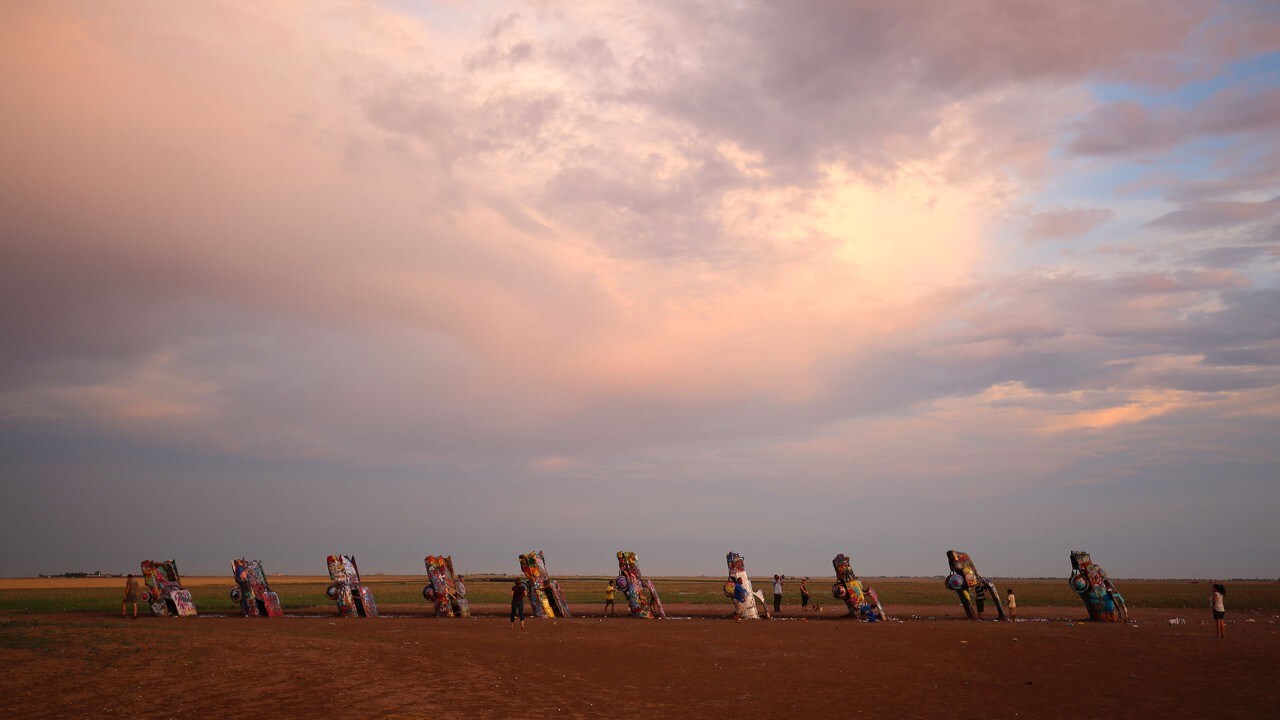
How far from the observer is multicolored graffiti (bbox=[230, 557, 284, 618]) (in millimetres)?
44312

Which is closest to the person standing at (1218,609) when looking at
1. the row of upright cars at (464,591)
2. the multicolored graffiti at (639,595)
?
the row of upright cars at (464,591)

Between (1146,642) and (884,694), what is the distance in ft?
44.0

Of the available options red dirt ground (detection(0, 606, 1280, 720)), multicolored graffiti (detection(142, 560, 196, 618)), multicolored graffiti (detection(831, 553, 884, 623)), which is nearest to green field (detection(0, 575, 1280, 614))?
multicolored graffiti (detection(142, 560, 196, 618))

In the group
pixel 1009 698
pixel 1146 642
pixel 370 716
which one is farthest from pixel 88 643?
pixel 1146 642

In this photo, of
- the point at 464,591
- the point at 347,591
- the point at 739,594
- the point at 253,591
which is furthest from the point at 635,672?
the point at 253,591

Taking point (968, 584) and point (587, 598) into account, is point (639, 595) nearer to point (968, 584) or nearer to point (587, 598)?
point (968, 584)

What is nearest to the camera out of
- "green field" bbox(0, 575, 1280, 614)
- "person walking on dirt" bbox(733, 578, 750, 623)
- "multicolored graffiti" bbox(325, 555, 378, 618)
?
"person walking on dirt" bbox(733, 578, 750, 623)

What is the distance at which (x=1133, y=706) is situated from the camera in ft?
71.6

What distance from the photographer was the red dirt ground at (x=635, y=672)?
20.8m

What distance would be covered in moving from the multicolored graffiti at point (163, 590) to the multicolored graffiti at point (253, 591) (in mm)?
2453

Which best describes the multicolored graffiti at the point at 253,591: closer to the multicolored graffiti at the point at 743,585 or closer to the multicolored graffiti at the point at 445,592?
the multicolored graffiti at the point at 445,592

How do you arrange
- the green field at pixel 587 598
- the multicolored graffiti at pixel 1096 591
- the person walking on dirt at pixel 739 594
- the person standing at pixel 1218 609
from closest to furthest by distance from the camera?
the person standing at pixel 1218 609 → the multicolored graffiti at pixel 1096 591 → the person walking on dirt at pixel 739 594 → the green field at pixel 587 598

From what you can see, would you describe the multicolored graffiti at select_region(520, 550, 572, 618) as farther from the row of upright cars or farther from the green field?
the green field

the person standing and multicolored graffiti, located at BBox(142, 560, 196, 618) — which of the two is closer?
the person standing
